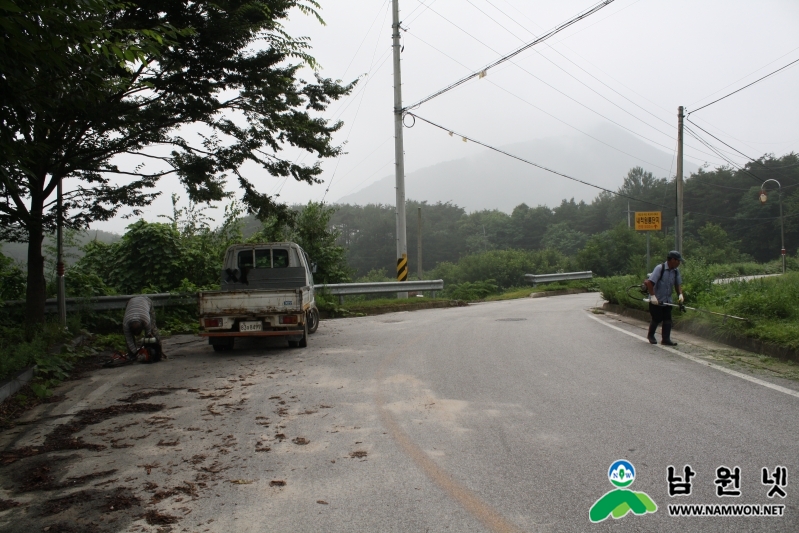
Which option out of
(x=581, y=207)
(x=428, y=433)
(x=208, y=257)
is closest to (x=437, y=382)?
(x=428, y=433)

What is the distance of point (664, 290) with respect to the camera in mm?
9945

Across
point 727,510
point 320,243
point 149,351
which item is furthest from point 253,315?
point 320,243

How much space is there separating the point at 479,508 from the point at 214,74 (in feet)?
31.1

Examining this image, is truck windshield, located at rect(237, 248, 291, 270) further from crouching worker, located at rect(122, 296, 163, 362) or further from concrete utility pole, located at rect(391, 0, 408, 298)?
concrete utility pole, located at rect(391, 0, 408, 298)

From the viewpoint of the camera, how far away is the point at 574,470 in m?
4.32

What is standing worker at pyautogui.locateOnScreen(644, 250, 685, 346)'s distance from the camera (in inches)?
392

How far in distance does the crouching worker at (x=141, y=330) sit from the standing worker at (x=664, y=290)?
8.43 m

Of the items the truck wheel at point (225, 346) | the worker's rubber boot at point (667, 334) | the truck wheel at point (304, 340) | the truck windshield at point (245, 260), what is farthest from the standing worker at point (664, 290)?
the truck windshield at point (245, 260)

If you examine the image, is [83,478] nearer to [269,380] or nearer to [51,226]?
[269,380]

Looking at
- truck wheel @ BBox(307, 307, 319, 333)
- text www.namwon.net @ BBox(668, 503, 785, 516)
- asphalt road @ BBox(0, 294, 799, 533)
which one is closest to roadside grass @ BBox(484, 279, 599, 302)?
truck wheel @ BBox(307, 307, 319, 333)

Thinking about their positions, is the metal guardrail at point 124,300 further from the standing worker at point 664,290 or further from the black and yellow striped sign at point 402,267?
the standing worker at point 664,290

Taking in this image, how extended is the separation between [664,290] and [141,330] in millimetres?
8862

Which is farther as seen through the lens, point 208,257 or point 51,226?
point 208,257

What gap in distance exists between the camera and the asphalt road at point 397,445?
12.3ft
